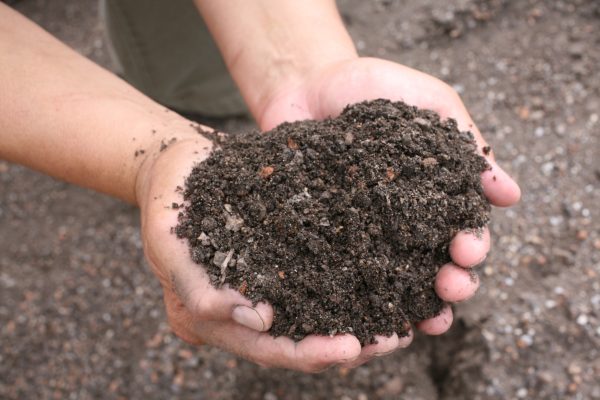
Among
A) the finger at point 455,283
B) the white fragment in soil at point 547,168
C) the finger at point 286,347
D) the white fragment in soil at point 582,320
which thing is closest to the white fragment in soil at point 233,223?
the finger at point 286,347

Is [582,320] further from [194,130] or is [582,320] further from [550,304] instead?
[194,130]

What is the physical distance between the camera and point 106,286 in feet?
8.43

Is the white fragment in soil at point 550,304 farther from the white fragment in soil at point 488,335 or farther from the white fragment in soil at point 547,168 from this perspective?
the white fragment in soil at point 547,168

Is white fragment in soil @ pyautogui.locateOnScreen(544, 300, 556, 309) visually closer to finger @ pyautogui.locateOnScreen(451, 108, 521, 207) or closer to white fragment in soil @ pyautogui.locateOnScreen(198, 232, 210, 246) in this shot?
finger @ pyautogui.locateOnScreen(451, 108, 521, 207)

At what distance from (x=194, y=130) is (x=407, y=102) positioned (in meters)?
0.63

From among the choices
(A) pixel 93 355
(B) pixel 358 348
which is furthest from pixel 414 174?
(A) pixel 93 355

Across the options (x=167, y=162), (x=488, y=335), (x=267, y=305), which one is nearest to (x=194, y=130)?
(x=167, y=162)

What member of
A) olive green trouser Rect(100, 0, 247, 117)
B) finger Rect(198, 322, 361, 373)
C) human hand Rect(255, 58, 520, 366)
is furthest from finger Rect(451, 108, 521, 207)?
olive green trouser Rect(100, 0, 247, 117)

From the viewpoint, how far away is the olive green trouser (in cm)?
233

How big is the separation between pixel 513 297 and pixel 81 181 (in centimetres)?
157

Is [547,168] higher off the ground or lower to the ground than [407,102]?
lower

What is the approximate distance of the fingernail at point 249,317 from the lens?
4.38 ft

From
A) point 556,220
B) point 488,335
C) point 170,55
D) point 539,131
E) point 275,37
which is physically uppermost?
point 275,37

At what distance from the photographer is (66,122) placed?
5.41ft
